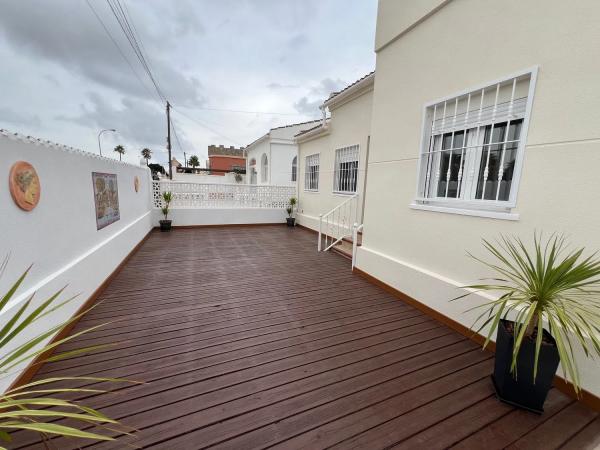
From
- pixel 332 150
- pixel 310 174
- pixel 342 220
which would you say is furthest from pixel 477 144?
pixel 310 174

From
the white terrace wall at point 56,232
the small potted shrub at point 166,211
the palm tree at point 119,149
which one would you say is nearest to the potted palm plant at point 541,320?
the white terrace wall at point 56,232

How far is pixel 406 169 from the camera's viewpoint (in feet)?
10.4

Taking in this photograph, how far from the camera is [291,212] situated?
8.65 metres

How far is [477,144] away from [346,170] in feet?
11.5

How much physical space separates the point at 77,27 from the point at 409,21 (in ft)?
21.0

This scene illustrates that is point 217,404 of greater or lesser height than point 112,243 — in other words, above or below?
below

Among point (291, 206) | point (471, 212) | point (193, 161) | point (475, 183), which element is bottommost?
point (291, 206)

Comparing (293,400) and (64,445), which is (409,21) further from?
(64,445)

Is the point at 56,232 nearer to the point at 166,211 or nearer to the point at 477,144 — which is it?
the point at 477,144

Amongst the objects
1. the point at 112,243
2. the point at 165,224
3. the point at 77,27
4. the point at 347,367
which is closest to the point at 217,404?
the point at 347,367

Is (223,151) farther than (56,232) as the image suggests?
Yes

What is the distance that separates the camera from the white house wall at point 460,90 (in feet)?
5.66

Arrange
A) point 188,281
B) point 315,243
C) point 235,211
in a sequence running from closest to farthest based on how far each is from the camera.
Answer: point 188,281
point 315,243
point 235,211

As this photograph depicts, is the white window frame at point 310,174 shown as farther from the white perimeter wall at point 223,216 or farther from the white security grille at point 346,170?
the white perimeter wall at point 223,216
